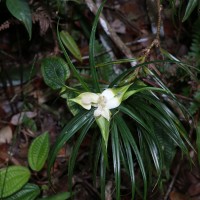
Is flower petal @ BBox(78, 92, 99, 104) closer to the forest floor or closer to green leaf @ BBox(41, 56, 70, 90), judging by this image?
green leaf @ BBox(41, 56, 70, 90)

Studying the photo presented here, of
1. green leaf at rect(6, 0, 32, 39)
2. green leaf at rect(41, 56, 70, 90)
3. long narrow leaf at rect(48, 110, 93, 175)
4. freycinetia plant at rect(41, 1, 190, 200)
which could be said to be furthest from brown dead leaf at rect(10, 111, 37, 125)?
long narrow leaf at rect(48, 110, 93, 175)

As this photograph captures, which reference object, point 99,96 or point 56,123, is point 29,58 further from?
point 99,96

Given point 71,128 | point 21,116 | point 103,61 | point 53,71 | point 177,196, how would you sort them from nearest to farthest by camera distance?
point 71,128 → point 53,71 → point 177,196 → point 103,61 → point 21,116

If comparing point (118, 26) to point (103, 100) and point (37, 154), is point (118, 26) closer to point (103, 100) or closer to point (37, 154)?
point (37, 154)

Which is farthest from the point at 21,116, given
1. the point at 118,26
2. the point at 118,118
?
the point at 118,118

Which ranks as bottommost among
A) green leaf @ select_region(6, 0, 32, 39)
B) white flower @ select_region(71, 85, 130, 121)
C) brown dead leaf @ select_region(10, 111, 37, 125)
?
white flower @ select_region(71, 85, 130, 121)

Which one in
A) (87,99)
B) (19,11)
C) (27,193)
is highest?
(19,11)
